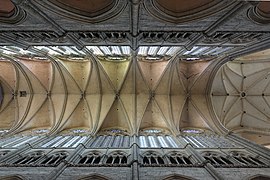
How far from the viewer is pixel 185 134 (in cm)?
1816

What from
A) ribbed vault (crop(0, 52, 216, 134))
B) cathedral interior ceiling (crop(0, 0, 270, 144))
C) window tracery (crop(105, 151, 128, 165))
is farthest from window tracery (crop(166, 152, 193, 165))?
ribbed vault (crop(0, 52, 216, 134))

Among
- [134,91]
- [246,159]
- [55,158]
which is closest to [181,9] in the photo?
[246,159]

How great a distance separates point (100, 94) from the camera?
2122cm

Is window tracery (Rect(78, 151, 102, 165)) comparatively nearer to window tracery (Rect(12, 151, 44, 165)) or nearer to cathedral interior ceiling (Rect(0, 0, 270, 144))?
window tracery (Rect(12, 151, 44, 165))

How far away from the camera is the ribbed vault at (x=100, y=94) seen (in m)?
20.2

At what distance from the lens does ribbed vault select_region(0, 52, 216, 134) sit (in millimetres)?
20172

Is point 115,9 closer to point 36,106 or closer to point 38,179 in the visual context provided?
point 38,179

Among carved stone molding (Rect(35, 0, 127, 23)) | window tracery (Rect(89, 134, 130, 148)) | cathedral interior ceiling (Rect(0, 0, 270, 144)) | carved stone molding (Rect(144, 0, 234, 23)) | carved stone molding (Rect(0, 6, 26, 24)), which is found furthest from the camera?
cathedral interior ceiling (Rect(0, 0, 270, 144))

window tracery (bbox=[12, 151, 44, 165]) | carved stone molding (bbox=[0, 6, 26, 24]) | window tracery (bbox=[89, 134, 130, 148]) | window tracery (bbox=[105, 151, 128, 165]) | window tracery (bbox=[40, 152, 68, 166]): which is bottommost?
window tracery (bbox=[105, 151, 128, 165])

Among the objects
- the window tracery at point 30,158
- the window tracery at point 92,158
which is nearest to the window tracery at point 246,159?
the window tracery at point 92,158

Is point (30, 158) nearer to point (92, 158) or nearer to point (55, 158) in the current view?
point (55, 158)

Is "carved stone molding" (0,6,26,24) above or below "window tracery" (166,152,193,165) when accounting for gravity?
above

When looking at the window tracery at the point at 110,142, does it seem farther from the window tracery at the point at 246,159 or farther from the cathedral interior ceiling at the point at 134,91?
the window tracery at the point at 246,159

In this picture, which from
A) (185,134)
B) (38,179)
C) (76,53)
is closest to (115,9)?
(38,179)
